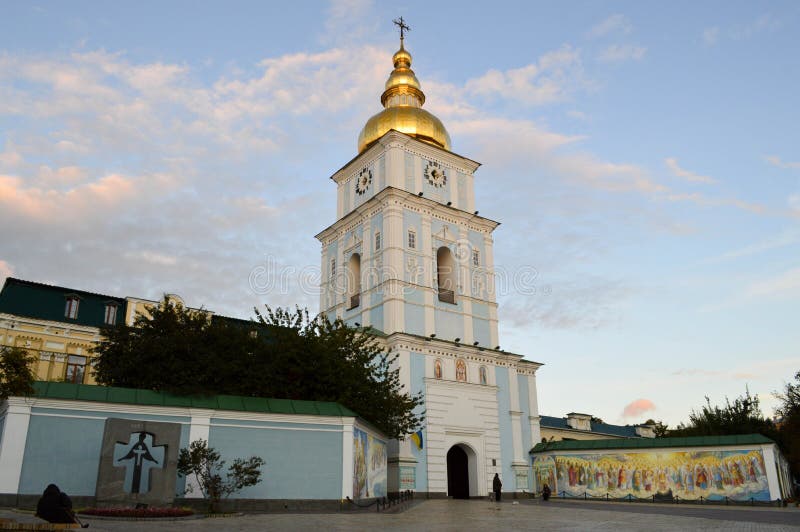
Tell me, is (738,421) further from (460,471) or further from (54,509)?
(54,509)

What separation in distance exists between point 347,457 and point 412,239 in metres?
19.8

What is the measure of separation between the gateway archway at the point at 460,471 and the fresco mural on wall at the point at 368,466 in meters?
11.0

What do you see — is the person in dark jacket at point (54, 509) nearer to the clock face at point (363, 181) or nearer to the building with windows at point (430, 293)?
the building with windows at point (430, 293)

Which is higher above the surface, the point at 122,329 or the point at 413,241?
the point at 413,241

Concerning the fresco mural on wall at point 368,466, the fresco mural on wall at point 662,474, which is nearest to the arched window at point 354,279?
the fresco mural on wall at point 662,474

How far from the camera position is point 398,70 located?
45719 millimetres

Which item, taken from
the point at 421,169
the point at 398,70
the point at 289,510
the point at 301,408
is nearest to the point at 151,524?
the point at 289,510

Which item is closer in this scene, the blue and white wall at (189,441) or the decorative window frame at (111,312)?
the blue and white wall at (189,441)

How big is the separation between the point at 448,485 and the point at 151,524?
2486 cm

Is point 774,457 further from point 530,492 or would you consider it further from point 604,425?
point 604,425

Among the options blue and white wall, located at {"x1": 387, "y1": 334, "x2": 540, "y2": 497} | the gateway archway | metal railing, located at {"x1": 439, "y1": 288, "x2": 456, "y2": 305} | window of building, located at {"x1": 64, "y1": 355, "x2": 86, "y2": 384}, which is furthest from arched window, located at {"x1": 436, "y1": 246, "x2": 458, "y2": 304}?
window of building, located at {"x1": 64, "y1": 355, "x2": 86, "y2": 384}

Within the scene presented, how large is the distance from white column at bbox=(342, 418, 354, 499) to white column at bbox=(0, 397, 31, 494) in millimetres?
9192

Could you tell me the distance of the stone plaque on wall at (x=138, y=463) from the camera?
16.7 meters

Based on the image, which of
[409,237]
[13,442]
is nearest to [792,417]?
[409,237]
